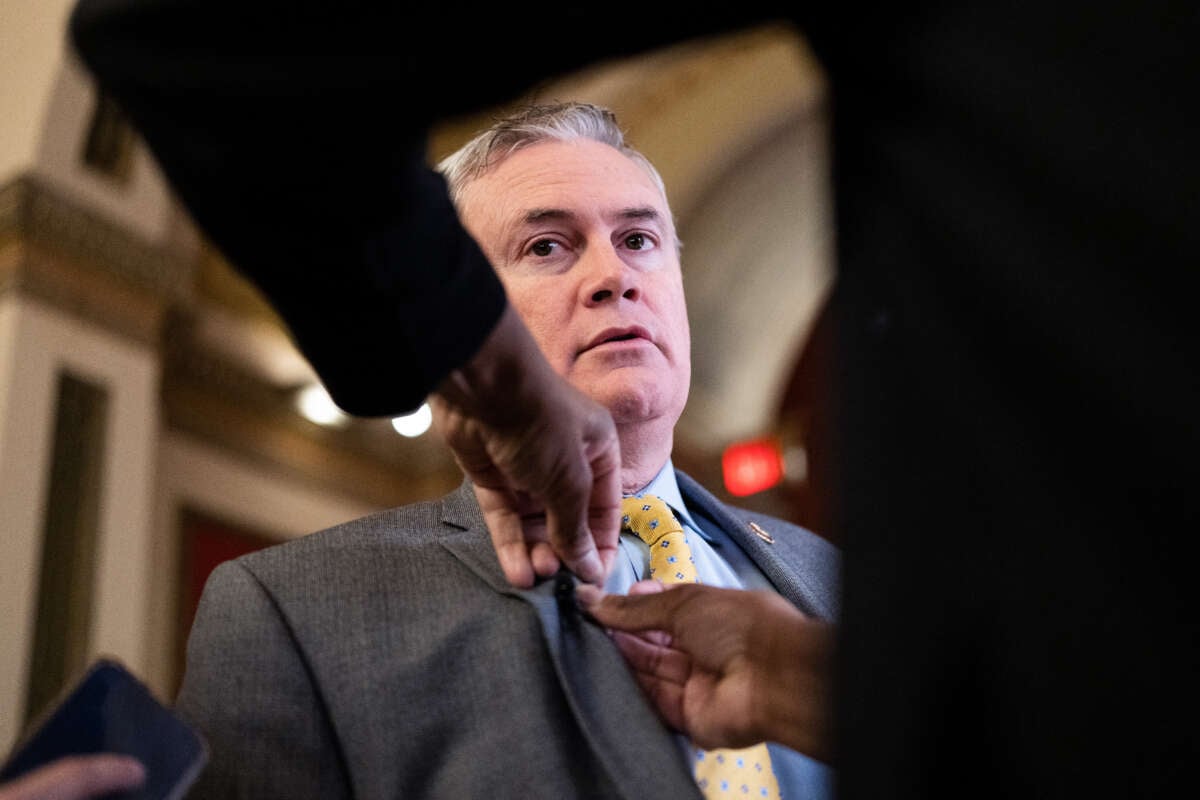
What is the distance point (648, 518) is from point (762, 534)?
0.25m

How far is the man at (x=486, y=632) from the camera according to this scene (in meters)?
1.13

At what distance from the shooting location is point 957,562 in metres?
0.57

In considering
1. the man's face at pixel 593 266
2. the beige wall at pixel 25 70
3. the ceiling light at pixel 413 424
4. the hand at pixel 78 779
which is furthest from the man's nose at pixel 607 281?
the ceiling light at pixel 413 424

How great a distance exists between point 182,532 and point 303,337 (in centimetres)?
489

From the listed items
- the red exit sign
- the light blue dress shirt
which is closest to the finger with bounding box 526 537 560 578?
the light blue dress shirt

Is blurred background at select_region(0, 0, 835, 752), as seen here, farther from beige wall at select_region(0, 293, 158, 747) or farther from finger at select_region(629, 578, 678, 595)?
finger at select_region(629, 578, 678, 595)

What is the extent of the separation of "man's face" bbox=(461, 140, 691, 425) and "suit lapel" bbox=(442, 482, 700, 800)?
0.96 feet

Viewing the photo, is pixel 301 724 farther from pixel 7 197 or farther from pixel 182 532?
pixel 182 532

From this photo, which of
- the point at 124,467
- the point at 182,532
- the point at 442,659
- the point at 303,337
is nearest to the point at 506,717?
the point at 442,659

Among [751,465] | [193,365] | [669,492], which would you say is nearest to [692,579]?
[669,492]

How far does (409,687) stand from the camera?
1187 mm

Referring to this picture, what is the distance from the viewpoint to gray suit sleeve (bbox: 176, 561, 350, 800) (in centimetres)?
114

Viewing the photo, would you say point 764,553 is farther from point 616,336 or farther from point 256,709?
point 256,709

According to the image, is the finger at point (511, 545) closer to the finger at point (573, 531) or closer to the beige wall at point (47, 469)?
the finger at point (573, 531)
